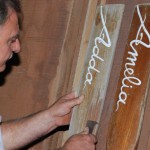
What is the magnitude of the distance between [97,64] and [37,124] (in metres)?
0.39

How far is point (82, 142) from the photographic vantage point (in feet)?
3.96

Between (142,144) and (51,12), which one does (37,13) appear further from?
(142,144)

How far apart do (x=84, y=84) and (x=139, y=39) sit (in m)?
0.27

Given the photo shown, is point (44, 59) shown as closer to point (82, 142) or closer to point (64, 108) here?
point (64, 108)

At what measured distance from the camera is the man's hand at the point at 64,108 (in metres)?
1.29

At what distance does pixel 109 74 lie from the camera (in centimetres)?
121

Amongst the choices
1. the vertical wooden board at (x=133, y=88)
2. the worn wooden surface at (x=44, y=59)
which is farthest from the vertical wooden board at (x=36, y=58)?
the vertical wooden board at (x=133, y=88)

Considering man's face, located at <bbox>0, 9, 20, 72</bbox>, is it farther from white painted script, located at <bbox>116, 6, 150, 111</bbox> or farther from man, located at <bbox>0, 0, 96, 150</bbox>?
white painted script, located at <bbox>116, 6, 150, 111</bbox>

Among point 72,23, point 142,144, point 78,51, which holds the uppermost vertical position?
point 72,23

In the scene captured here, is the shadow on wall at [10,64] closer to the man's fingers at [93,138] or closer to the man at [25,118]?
the man at [25,118]

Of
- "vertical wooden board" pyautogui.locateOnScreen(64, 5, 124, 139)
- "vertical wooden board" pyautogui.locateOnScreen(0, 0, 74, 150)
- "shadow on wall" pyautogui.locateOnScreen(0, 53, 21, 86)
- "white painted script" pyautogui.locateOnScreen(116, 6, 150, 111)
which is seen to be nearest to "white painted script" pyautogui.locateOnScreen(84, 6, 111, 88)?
"vertical wooden board" pyautogui.locateOnScreen(64, 5, 124, 139)

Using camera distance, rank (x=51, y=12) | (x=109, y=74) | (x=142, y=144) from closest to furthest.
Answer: (x=142, y=144) → (x=109, y=74) → (x=51, y=12)

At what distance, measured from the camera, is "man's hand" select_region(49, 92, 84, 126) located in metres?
1.29

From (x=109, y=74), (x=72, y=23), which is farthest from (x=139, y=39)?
(x=72, y=23)
